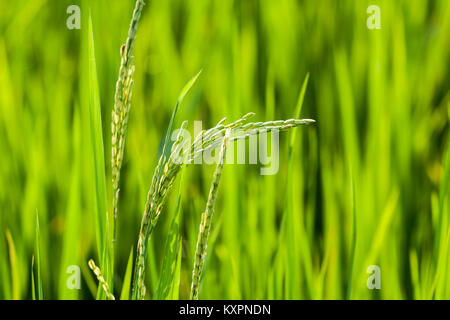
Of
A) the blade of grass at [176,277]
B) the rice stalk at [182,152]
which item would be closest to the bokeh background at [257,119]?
the blade of grass at [176,277]

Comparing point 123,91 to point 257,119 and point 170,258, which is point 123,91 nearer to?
point 170,258

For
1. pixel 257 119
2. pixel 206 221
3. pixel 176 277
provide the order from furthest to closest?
1. pixel 257 119
2. pixel 176 277
3. pixel 206 221

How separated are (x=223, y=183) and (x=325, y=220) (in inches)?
6.3

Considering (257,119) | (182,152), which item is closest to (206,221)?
(182,152)

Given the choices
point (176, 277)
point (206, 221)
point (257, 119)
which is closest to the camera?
point (206, 221)

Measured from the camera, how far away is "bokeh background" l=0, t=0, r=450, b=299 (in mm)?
683

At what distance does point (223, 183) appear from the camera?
786mm

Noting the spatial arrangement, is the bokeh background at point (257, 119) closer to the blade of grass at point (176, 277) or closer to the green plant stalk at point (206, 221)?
the blade of grass at point (176, 277)

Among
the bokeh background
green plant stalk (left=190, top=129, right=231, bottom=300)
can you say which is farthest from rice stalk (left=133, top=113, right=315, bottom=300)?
the bokeh background

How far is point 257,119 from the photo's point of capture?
2.75 ft

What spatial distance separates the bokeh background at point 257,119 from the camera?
0.68 m

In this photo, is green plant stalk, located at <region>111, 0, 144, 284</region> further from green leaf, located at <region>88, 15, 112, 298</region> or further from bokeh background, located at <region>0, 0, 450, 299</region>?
bokeh background, located at <region>0, 0, 450, 299</region>

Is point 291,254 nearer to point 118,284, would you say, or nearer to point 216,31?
point 118,284
